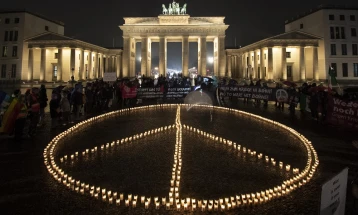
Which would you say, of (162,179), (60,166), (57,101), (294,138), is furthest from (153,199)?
(57,101)

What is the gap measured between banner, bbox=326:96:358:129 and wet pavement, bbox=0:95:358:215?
944mm

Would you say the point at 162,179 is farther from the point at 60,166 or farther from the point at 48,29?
the point at 48,29

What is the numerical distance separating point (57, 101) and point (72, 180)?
30.0 feet

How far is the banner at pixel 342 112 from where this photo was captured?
1524 cm

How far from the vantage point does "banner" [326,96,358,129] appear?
15.2m

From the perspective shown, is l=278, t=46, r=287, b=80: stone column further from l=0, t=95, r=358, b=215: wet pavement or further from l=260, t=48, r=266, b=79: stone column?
l=0, t=95, r=358, b=215: wet pavement

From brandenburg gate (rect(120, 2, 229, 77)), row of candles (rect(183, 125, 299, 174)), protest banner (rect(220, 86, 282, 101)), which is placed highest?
brandenburg gate (rect(120, 2, 229, 77))

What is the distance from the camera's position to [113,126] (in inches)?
630

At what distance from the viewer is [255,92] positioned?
26.2m

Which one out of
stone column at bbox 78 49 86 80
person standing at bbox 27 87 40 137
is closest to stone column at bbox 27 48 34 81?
stone column at bbox 78 49 86 80

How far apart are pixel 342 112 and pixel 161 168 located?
12.9 m

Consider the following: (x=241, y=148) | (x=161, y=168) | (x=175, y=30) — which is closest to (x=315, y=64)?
(x=175, y=30)

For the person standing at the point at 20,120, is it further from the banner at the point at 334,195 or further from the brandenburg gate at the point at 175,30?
the brandenburg gate at the point at 175,30

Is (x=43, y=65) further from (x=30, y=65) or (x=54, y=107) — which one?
(x=54, y=107)
